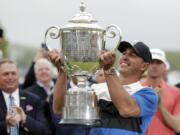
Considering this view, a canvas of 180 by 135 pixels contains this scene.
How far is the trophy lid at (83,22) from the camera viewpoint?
5.12 m

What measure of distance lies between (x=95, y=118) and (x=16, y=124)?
6.97ft

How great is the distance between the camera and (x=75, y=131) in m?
7.71

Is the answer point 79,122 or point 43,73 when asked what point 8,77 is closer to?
point 43,73

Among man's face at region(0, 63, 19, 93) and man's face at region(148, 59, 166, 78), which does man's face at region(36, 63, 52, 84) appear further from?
man's face at region(148, 59, 166, 78)

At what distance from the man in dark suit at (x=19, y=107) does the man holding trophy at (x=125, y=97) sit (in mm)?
1577

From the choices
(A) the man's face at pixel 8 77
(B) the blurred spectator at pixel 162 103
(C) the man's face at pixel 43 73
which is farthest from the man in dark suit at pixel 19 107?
(C) the man's face at pixel 43 73

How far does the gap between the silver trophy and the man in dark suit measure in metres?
2.03

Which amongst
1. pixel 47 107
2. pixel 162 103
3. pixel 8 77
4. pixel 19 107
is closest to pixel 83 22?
pixel 162 103

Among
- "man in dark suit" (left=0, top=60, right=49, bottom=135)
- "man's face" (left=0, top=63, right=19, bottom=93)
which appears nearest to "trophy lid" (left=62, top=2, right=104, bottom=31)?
"man in dark suit" (left=0, top=60, right=49, bottom=135)

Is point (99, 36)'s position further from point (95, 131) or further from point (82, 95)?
point (95, 131)

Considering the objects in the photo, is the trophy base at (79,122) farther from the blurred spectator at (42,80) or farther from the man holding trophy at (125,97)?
the blurred spectator at (42,80)

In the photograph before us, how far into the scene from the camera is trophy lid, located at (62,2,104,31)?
5117 millimetres

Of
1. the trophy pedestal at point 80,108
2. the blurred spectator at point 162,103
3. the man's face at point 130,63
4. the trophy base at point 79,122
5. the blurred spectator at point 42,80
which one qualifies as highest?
the man's face at point 130,63

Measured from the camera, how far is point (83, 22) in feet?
17.0
